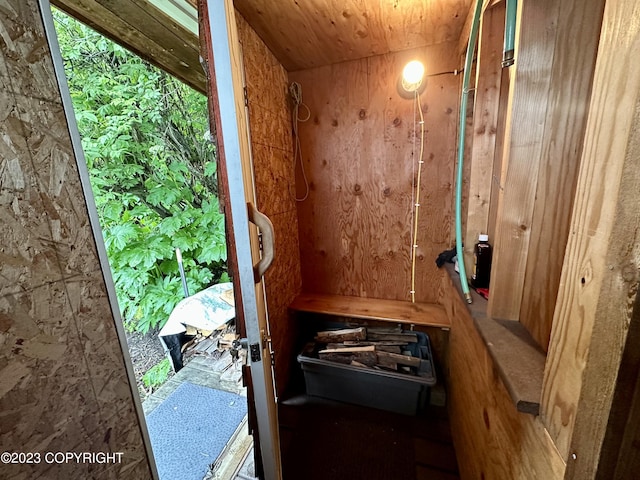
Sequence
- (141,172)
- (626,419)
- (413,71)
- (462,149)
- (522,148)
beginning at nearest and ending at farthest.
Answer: (626,419), (522,148), (462,149), (413,71), (141,172)

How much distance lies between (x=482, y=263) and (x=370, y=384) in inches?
38.8

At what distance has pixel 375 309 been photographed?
1788 mm

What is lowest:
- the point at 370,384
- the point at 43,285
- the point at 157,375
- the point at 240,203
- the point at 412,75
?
the point at 157,375

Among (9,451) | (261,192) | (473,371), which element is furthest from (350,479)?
(261,192)

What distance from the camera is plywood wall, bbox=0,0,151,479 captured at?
52cm

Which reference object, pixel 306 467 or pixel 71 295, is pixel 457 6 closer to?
pixel 71 295

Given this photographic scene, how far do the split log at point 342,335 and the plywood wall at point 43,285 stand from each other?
128 cm

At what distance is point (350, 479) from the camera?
4.06ft

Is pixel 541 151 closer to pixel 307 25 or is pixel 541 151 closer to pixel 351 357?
pixel 307 25

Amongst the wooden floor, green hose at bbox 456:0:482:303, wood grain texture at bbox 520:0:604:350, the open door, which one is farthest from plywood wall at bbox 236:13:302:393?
wood grain texture at bbox 520:0:604:350

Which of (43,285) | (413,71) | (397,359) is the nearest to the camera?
(43,285)

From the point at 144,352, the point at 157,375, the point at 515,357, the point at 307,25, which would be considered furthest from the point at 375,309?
the point at 144,352

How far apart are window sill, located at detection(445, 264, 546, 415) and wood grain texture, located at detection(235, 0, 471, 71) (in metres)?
1.42

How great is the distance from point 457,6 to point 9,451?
212cm
